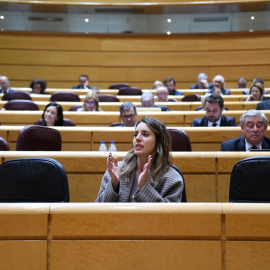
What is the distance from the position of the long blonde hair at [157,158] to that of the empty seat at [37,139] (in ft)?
3.92

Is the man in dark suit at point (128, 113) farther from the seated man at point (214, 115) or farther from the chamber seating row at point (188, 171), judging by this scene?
the chamber seating row at point (188, 171)

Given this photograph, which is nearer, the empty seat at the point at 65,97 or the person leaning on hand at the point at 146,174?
the person leaning on hand at the point at 146,174

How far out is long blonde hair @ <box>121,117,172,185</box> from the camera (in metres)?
2.42

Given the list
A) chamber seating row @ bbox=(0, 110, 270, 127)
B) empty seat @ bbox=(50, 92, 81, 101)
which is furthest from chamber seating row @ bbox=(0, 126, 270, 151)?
empty seat @ bbox=(50, 92, 81, 101)

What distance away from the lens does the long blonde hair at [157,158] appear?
95.1 inches
